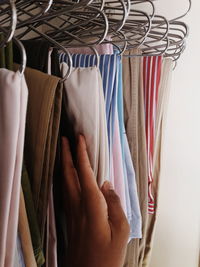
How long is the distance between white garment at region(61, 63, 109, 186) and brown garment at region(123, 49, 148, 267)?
0.20 meters

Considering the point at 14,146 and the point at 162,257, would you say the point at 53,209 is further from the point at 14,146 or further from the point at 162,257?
the point at 162,257

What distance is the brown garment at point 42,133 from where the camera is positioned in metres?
0.42

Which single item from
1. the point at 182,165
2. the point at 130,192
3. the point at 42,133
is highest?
the point at 42,133

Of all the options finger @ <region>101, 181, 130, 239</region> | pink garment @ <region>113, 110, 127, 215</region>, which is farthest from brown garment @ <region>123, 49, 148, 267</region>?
finger @ <region>101, 181, 130, 239</region>

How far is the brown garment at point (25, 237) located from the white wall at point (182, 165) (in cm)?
78

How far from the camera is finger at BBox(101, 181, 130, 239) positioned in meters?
0.43

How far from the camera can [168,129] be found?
3.39 feet

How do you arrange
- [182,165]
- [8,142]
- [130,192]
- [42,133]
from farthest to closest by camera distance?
1. [182,165]
2. [130,192]
3. [42,133]
4. [8,142]

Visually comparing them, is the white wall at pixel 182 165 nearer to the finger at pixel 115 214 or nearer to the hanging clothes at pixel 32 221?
the finger at pixel 115 214

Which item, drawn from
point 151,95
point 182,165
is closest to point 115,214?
point 151,95

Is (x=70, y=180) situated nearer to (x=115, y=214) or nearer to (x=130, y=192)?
(x=115, y=214)

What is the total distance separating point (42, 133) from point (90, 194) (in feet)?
0.43

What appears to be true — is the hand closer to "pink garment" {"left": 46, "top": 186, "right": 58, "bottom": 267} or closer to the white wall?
"pink garment" {"left": 46, "top": 186, "right": 58, "bottom": 267}

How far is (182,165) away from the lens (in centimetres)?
106
